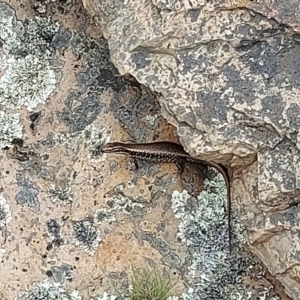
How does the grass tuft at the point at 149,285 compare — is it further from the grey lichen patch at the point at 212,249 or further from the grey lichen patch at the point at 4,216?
the grey lichen patch at the point at 4,216

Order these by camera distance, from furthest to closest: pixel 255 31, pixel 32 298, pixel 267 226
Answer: pixel 32 298, pixel 267 226, pixel 255 31

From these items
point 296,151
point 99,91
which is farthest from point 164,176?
point 296,151

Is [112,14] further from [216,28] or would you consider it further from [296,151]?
[296,151]

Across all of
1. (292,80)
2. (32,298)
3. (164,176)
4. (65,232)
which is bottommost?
(32,298)

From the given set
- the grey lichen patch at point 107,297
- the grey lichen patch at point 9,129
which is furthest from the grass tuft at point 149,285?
the grey lichen patch at point 9,129

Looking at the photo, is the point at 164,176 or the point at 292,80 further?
the point at 164,176

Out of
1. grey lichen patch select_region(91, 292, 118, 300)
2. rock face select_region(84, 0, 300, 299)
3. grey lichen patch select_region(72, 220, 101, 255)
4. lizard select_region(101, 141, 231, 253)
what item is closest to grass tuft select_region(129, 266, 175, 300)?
grey lichen patch select_region(91, 292, 118, 300)
